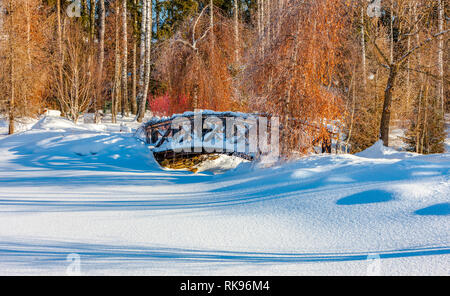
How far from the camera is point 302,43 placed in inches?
264

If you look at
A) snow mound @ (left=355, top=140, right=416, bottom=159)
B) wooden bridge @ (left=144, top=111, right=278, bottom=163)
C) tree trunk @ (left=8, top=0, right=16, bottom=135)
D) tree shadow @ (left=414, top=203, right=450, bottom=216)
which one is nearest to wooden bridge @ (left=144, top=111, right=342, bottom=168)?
wooden bridge @ (left=144, top=111, right=278, bottom=163)

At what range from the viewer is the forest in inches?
269

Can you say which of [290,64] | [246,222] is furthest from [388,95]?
[246,222]

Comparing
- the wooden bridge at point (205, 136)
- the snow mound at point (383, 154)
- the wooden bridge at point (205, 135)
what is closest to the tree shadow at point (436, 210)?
the snow mound at point (383, 154)

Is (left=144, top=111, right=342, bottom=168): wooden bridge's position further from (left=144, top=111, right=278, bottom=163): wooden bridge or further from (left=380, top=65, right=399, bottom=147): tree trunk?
(left=380, top=65, right=399, bottom=147): tree trunk

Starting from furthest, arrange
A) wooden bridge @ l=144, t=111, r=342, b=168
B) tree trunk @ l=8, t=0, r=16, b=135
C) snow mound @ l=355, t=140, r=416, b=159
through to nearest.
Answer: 1. tree trunk @ l=8, t=0, r=16, b=135
2. wooden bridge @ l=144, t=111, r=342, b=168
3. snow mound @ l=355, t=140, r=416, b=159

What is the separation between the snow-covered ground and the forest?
5.21 ft

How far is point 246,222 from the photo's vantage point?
14.0 feet
